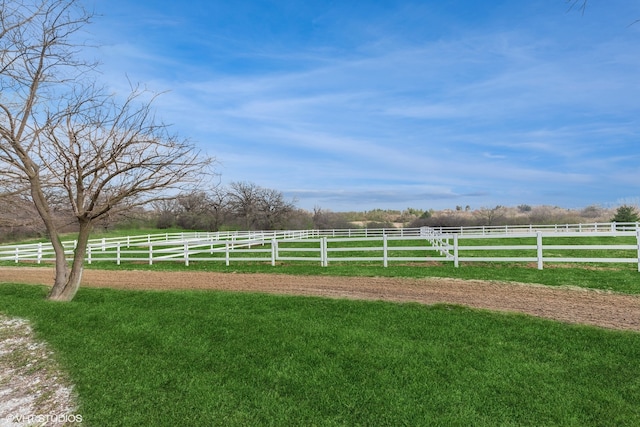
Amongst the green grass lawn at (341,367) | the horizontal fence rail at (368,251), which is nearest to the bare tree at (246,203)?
the horizontal fence rail at (368,251)

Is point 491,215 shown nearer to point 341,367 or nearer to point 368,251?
point 368,251

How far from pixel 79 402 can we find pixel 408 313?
4509mm

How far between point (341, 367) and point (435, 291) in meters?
5.16

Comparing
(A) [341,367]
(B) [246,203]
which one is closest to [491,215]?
(B) [246,203]

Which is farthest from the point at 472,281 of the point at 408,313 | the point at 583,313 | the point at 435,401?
the point at 435,401

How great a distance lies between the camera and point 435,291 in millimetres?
8758

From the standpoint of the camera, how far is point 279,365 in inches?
167

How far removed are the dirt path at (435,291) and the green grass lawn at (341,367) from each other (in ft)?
3.48

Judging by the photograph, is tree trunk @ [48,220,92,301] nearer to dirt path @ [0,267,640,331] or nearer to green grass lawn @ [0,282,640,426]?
green grass lawn @ [0,282,640,426]

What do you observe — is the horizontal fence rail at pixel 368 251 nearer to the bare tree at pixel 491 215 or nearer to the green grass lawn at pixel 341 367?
the green grass lawn at pixel 341 367

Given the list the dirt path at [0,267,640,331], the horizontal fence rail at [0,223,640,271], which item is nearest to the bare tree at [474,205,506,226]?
the horizontal fence rail at [0,223,640,271]

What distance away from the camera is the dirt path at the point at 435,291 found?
258 inches

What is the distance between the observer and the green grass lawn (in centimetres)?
334

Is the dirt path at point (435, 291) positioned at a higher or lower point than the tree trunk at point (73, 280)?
lower
